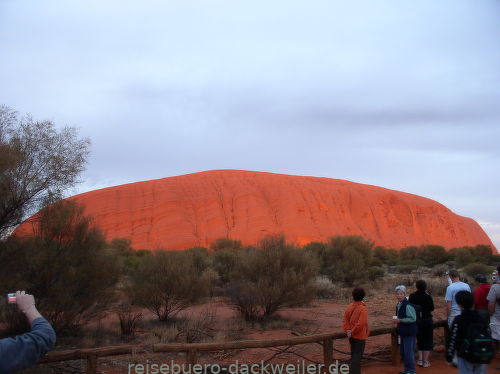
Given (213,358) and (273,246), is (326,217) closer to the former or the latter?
(273,246)

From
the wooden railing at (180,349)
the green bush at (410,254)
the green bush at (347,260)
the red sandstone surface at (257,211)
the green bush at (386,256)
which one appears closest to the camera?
the wooden railing at (180,349)

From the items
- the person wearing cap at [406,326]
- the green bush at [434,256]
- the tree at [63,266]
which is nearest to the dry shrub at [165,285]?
the tree at [63,266]

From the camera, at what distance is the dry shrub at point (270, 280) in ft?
39.4

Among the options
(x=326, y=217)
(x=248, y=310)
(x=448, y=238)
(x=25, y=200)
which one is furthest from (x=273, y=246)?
(x=448, y=238)

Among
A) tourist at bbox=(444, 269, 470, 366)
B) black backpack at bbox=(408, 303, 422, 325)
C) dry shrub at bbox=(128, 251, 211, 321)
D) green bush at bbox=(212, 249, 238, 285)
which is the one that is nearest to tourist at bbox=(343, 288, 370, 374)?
black backpack at bbox=(408, 303, 422, 325)

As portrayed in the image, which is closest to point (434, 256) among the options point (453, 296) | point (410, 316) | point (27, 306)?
point (453, 296)

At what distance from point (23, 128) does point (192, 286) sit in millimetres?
5834

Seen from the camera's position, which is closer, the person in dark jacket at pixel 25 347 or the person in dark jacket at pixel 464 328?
the person in dark jacket at pixel 25 347

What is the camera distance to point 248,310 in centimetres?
1212

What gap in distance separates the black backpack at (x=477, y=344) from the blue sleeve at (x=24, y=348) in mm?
4178

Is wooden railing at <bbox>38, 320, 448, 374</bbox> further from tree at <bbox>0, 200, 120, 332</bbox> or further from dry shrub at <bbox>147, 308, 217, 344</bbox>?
tree at <bbox>0, 200, 120, 332</bbox>

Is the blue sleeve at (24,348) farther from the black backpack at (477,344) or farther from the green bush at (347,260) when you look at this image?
the green bush at (347,260)

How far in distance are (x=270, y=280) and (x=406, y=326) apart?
6002 millimetres

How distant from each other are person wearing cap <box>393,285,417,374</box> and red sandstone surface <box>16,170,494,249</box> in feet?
124
